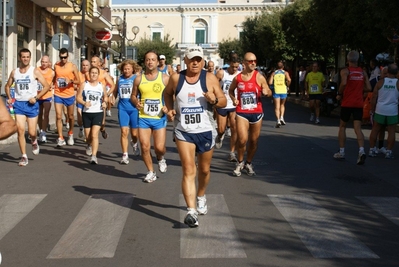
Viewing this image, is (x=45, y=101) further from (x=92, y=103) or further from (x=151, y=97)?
(x=151, y=97)

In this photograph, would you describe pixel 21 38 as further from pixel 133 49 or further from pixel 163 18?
pixel 163 18

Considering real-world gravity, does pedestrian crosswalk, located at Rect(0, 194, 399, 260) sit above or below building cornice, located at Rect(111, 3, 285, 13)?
below

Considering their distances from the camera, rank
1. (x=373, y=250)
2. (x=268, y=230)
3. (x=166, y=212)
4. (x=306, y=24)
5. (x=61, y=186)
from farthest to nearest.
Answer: (x=306, y=24)
(x=61, y=186)
(x=166, y=212)
(x=268, y=230)
(x=373, y=250)

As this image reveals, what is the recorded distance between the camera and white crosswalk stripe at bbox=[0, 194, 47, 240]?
269 inches

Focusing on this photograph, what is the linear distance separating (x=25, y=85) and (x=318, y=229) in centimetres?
647

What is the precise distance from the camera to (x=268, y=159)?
1187 centimetres

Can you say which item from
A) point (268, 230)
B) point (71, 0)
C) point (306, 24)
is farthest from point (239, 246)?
point (306, 24)

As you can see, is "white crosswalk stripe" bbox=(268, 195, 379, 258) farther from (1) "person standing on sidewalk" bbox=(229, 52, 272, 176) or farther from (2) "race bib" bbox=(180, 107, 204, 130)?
(1) "person standing on sidewalk" bbox=(229, 52, 272, 176)

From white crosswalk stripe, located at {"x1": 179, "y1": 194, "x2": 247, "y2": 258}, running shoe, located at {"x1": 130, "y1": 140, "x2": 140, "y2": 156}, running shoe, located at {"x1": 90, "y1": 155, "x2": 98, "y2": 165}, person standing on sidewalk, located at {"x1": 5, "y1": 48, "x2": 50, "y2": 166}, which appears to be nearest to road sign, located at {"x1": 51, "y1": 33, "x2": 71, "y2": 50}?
person standing on sidewalk, located at {"x1": 5, "y1": 48, "x2": 50, "y2": 166}

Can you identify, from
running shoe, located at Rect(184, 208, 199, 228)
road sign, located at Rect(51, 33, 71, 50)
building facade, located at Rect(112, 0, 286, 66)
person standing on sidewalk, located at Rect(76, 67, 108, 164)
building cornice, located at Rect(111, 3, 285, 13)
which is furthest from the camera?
building facade, located at Rect(112, 0, 286, 66)

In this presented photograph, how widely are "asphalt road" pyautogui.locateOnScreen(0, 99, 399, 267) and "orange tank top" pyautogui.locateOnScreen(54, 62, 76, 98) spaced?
6.96 ft

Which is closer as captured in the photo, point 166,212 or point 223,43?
point 166,212

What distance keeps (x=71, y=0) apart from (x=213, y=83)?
20.2 metres

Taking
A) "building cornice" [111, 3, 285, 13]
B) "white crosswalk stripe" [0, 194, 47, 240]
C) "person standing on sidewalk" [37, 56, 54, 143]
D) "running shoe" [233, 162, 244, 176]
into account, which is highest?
"building cornice" [111, 3, 285, 13]
